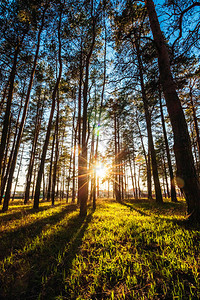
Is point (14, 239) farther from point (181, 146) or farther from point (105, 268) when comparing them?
point (181, 146)

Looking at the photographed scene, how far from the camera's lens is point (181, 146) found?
11.9 ft

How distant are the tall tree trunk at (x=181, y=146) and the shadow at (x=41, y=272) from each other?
3292mm

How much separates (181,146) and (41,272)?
4.43 meters

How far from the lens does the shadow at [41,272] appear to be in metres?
1.75

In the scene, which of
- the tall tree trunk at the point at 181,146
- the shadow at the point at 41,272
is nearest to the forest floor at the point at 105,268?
the shadow at the point at 41,272

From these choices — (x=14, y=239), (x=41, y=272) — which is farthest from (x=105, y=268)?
(x=14, y=239)

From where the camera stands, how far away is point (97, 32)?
28.3ft

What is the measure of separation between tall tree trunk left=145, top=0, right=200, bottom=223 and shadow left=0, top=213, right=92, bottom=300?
3.29m

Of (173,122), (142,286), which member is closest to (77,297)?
(142,286)

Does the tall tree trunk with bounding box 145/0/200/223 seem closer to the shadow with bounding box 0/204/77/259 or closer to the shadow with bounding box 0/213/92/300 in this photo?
the shadow with bounding box 0/213/92/300

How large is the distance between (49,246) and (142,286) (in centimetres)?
236

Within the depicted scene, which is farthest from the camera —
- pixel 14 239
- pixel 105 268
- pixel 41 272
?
pixel 14 239

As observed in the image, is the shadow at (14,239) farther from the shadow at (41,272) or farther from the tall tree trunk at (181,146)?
the tall tree trunk at (181,146)

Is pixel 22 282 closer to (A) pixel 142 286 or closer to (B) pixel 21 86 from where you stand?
(A) pixel 142 286
